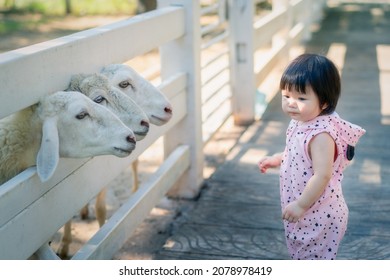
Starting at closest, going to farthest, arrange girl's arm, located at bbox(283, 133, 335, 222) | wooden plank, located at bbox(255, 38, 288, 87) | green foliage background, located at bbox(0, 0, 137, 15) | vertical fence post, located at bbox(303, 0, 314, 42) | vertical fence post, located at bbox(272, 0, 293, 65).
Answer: girl's arm, located at bbox(283, 133, 335, 222), wooden plank, located at bbox(255, 38, 288, 87), vertical fence post, located at bbox(272, 0, 293, 65), vertical fence post, located at bbox(303, 0, 314, 42), green foliage background, located at bbox(0, 0, 137, 15)

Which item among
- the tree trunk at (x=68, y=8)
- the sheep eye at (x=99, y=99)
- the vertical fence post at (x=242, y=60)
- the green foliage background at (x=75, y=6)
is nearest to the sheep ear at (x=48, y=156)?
the sheep eye at (x=99, y=99)

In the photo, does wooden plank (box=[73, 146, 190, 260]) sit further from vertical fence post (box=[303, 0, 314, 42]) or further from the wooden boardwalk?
vertical fence post (box=[303, 0, 314, 42])

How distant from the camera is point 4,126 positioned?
2.77 meters

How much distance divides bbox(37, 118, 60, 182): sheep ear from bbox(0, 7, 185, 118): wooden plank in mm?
144

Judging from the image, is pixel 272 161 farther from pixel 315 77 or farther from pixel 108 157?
pixel 108 157

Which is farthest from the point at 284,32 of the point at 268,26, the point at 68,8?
the point at 68,8

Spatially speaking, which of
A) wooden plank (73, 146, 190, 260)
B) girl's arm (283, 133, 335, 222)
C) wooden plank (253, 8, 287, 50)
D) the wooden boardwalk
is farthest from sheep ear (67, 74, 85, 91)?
wooden plank (253, 8, 287, 50)

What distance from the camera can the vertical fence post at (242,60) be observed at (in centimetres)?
643

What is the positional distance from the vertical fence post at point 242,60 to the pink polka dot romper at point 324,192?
12.1 feet

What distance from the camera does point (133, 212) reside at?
12.0 feet

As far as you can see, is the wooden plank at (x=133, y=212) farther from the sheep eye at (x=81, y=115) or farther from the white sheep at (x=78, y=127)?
the sheep eye at (x=81, y=115)

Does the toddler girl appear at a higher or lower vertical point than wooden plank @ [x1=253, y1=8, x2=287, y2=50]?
higher

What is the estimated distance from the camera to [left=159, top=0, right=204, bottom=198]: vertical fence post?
14.8 feet
